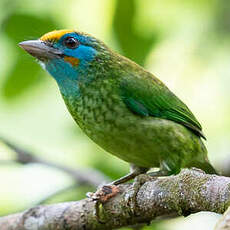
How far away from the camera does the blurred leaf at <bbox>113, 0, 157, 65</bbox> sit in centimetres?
446

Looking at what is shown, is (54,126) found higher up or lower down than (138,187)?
lower down

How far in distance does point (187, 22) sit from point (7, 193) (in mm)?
2293

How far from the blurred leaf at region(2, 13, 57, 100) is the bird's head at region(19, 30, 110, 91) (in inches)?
4.3

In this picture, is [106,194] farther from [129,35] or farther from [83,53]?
[129,35]

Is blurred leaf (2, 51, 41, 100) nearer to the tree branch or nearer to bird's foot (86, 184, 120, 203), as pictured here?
the tree branch

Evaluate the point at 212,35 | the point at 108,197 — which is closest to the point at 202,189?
the point at 108,197

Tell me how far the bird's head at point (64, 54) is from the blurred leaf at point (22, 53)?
0.11 metres

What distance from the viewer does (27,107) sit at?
6.35 meters

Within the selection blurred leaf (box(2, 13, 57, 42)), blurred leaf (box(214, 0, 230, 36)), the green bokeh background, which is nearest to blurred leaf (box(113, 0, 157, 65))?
the green bokeh background

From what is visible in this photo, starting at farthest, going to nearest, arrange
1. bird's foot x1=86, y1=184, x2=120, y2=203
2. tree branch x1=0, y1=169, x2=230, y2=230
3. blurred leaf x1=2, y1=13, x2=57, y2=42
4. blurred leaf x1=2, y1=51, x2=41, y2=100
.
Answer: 1. blurred leaf x1=2, y1=51, x2=41, y2=100
2. blurred leaf x1=2, y1=13, x2=57, y2=42
3. bird's foot x1=86, y1=184, x2=120, y2=203
4. tree branch x1=0, y1=169, x2=230, y2=230

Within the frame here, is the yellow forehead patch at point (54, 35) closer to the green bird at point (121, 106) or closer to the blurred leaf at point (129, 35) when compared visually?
the green bird at point (121, 106)

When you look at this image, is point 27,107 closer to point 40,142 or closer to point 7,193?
point 40,142

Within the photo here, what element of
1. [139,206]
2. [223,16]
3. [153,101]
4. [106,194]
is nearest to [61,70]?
[153,101]

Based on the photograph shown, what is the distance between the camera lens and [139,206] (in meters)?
3.35
